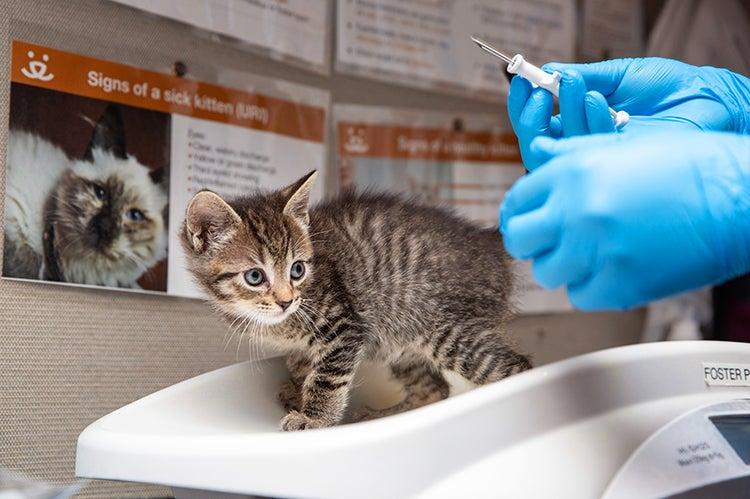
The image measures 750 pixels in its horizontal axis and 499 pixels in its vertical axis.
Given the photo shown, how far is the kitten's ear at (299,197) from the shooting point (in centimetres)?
135

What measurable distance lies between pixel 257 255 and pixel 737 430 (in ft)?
2.49

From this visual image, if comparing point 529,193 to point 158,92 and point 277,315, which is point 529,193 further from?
point 158,92

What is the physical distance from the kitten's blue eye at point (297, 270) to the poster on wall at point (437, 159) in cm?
38

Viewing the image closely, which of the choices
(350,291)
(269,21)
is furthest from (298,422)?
(269,21)

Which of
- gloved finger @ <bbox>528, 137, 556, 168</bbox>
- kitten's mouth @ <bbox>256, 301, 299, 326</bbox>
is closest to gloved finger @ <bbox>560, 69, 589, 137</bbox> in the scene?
gloved finger @ <bbox>528, 137, 556, 168</bbox>

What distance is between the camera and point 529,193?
96cm

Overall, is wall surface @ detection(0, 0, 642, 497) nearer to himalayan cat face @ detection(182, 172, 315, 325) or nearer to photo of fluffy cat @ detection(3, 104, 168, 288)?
photo of fluffy cat @ detection(3, 104, 168, 288)

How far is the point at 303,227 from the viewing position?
139cm

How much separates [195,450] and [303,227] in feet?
1.99

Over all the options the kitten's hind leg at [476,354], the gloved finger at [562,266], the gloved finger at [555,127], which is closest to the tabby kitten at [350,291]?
the kitten's hind leg at [476,354]

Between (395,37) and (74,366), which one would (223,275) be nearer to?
(74,366)

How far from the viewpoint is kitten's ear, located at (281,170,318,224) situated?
4.42ft

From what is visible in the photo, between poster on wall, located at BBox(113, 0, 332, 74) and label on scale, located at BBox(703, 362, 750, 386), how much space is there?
101 centimetres

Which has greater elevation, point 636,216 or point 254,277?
point 636,216
